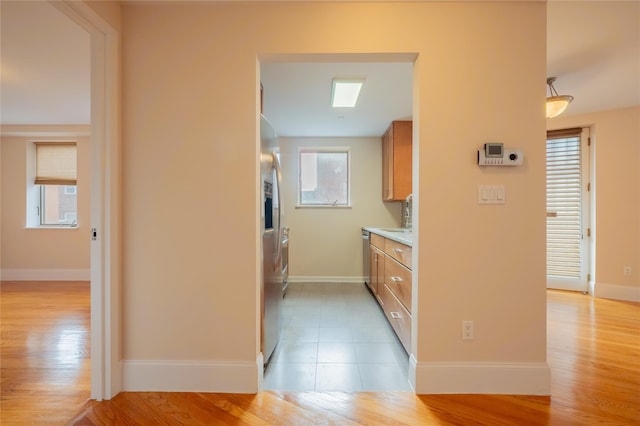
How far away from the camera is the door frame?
5.67 feet

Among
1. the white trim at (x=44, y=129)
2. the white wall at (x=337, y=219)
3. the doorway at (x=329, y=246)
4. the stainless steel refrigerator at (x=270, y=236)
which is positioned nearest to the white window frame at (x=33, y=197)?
the white trim at (x=44, y=129)

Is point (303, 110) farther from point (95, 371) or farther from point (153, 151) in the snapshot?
point (95, 371)

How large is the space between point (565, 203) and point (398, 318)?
3.31 m

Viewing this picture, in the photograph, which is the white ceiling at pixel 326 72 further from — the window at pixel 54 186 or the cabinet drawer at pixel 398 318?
the cabinet drawer at pixel 398 318

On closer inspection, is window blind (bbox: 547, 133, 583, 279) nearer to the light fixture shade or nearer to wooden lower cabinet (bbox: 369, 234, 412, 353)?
the light fixture shade

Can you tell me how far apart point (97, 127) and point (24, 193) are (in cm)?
467

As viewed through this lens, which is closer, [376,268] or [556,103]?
[556,103]

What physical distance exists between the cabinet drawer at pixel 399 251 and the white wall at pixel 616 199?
299cm

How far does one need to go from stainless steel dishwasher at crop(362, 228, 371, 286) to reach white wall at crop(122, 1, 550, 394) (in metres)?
2.60

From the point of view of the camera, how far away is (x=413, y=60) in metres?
1.89

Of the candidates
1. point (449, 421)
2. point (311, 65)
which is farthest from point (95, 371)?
point (311, 65)

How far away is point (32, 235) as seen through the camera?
4.84 m

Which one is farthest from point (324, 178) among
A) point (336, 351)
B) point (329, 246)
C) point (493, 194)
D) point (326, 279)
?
point (493, 194)

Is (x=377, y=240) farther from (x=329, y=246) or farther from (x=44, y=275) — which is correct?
(x=44, y=275)
